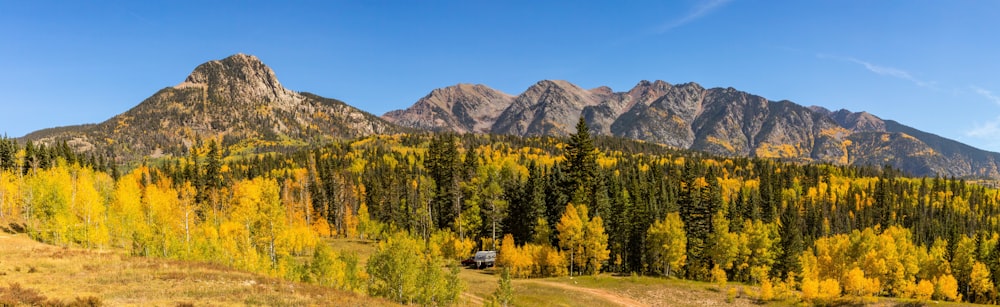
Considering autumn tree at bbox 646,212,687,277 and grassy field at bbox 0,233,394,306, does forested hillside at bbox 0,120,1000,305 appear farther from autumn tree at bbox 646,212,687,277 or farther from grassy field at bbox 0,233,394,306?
grassy field at bbox 0,233,394,306

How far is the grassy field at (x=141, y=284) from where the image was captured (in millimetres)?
24672

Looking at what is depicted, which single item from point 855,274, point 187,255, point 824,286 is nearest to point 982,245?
point 855,274

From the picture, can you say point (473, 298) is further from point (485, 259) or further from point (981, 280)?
point (981, 280)

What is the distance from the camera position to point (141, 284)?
28.5m

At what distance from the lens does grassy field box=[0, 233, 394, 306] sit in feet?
80.9

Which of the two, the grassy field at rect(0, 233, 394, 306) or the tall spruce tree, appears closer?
the grassy field at rect(0, 233, 394, 306)

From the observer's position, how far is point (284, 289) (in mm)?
31406

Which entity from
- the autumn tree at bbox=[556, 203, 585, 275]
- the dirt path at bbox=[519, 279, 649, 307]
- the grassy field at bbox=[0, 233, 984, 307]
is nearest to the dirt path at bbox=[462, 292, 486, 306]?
the grassy field at bbox=[0, 233, 984, 307]

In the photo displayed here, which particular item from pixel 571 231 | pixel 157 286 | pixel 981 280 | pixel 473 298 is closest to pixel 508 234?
pixel 571 231

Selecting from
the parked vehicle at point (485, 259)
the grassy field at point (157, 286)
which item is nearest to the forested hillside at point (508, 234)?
the parked vehicle at point (485, 259)

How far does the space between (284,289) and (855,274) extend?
80492mm

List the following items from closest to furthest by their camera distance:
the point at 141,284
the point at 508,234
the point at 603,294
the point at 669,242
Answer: the point at 141,284 → the point at 603,294 → the point at 669,242 → the point at 508,234

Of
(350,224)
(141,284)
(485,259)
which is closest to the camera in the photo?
(141,284)

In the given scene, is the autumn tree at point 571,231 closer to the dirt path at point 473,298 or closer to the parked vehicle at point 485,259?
the parked vehicle at point 485,259
